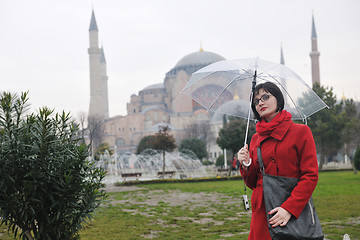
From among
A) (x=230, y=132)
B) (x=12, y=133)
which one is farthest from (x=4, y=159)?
(x=230, y=132)

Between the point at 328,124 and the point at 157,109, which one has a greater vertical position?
the point at 157,109

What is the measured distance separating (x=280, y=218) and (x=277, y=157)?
35cm

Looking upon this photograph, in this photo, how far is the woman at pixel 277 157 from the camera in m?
2.08

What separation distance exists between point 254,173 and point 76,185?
197 cm

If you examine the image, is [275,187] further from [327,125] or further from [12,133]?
[327,125]

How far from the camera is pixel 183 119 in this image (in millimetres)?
68438

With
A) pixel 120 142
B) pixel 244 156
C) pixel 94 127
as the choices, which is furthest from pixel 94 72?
pixel 244 156

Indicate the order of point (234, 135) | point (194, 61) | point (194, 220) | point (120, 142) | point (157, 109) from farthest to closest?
point (194, 61), point (157, 109), point (120, 142), point (234, 135), point (194, 220)

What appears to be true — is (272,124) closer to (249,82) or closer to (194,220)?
(249,82)

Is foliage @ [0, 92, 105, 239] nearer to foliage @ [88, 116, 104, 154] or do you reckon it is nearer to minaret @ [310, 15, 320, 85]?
foliage @ [88, 116, 104, 154]

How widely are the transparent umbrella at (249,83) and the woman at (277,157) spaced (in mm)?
324

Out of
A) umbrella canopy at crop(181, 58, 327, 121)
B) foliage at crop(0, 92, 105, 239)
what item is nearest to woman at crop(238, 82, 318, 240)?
umbrella canopy at crop(181, 58, 327, 121)

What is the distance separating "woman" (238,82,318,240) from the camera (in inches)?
82.0

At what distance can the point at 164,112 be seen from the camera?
7269cm
